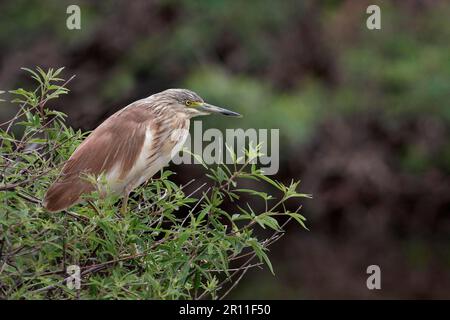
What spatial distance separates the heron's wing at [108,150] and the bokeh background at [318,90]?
5.19 meters

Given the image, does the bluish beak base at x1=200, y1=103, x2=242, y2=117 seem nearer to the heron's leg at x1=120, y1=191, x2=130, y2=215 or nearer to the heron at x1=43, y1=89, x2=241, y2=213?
the heron at x1=43, y1=89, x2=241, y2=213

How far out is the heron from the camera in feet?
10.3

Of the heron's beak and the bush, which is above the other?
the heron's beak

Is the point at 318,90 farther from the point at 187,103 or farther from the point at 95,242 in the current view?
the point at 95,242

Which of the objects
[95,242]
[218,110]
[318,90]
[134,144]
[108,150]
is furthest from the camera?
[318,90]

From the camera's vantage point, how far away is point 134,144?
11.5 feet

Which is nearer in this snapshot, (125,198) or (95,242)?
(95,242)

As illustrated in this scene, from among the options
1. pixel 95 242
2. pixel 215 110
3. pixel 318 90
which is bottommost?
pixel 318 90

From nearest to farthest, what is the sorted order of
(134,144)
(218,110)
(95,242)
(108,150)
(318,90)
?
(95,242), (108,150), (134,144), (218,110), (318,90)

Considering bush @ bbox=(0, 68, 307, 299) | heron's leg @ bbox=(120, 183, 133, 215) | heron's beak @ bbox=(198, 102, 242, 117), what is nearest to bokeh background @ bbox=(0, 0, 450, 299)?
heron's beak @ bbox=(198, 102, 242, 117)

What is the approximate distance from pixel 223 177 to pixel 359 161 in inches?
296

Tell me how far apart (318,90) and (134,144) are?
24.2 ft

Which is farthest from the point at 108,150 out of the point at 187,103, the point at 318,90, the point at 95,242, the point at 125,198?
the point at 318,90

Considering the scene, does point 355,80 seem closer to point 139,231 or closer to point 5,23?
point 5,23
